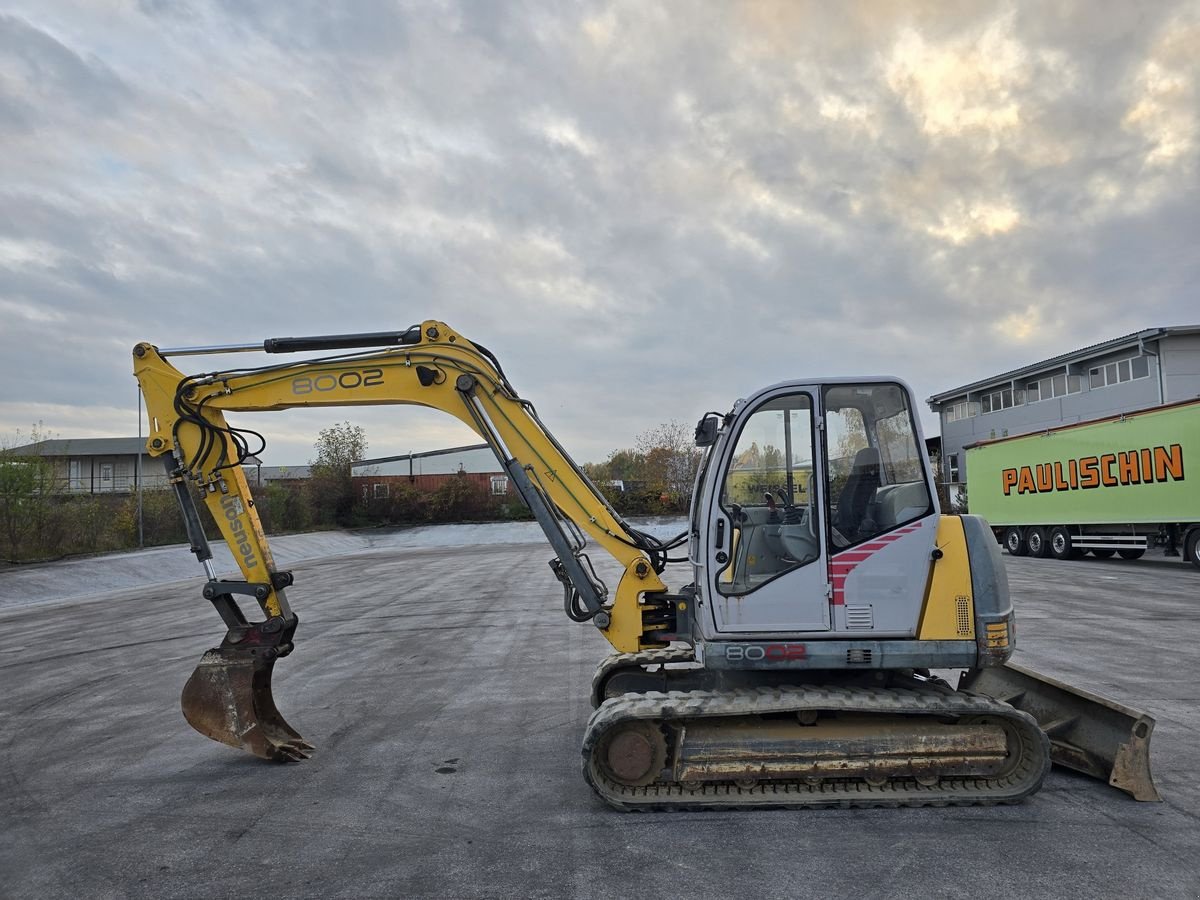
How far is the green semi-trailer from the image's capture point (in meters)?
18.6

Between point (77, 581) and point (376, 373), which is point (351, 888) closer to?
point (376, 373)

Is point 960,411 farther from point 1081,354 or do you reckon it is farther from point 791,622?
point 791,622

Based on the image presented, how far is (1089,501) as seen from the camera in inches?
862

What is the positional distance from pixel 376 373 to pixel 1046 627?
10057 millimetres

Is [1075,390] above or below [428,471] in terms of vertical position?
above

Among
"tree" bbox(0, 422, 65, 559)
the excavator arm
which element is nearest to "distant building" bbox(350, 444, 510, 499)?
"tree" bbox(0, 422, 65, 559)

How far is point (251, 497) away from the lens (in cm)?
621

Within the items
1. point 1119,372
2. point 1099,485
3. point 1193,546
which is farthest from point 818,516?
point 1119,372

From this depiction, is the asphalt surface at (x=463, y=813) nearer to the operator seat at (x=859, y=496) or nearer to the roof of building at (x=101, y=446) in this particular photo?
the operator seat at (x=859, y=496)

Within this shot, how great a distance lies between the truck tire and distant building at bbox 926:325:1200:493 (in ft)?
44.2

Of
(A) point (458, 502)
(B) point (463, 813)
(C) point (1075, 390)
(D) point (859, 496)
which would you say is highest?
(C) point (1075, 390)

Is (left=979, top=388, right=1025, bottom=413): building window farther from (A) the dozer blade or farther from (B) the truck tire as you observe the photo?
(A) the dozer blade

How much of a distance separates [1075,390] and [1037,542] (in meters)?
18.0

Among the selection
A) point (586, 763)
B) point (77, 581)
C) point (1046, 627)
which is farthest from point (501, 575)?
point (586, 763)
